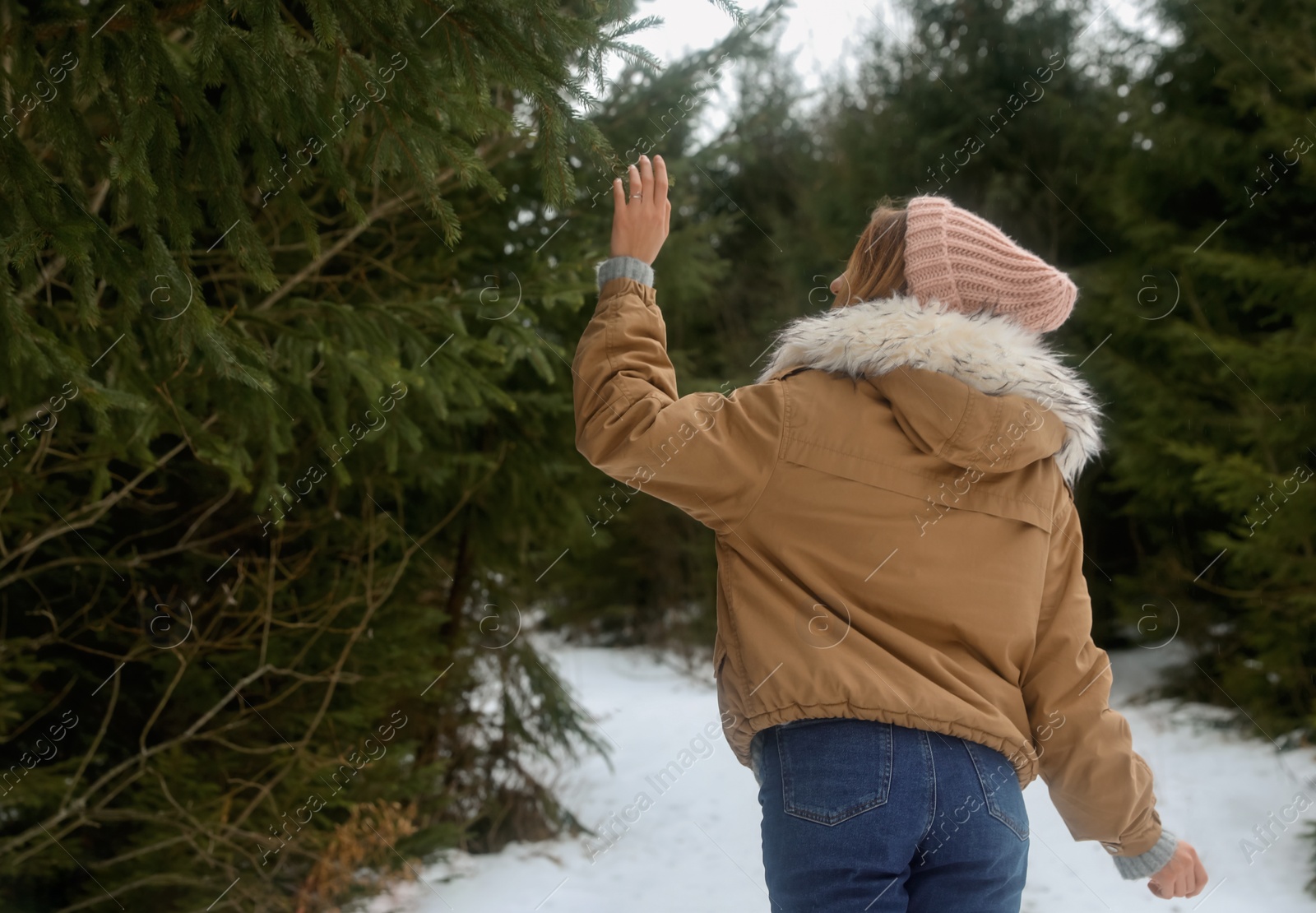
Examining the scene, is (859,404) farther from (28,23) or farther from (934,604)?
(28,23)

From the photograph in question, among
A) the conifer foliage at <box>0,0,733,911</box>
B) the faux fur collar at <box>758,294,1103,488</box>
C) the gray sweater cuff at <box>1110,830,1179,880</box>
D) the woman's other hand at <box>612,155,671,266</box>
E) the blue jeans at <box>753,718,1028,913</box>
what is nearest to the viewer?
the blue jeans at <box>753,718,1028,913</box>

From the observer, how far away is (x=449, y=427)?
391 centimetres

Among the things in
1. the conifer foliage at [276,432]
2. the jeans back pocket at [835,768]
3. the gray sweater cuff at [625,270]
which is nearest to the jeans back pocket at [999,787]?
the jeans back pocket at [835,768]

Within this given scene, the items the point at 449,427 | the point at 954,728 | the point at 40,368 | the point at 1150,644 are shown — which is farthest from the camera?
the point at 1150,644

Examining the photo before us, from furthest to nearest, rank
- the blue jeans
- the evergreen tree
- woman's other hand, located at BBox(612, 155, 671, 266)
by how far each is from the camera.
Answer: the evergreen tree, woman's other hand, located at BBox(612, 155, 671, 266), the blue jeans

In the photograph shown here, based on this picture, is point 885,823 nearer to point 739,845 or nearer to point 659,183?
point 659,183

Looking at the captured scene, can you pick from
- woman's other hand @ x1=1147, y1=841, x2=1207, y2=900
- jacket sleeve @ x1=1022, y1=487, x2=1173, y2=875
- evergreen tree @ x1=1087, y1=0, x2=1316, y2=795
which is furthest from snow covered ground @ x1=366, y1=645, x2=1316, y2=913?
jacket sleeve @ x1=1022, y1=487, x2=1173, y2=875

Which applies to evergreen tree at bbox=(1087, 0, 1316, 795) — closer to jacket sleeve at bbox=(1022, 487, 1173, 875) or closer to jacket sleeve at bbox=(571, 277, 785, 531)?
jacket sleeve at bbox=(1022, 487, 1173, 875)

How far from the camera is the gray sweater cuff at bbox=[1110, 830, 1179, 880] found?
5.16 feet

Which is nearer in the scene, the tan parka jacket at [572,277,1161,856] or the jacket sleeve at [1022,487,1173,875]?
the tan parka jacket at [572,277,1161,856]

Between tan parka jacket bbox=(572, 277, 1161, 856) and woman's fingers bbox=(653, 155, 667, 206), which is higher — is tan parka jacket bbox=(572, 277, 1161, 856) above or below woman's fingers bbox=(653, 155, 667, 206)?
below

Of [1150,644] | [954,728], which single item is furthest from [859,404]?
[1150,644]

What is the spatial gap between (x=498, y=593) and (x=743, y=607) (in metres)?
3.49

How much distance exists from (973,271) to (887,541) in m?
0.42
